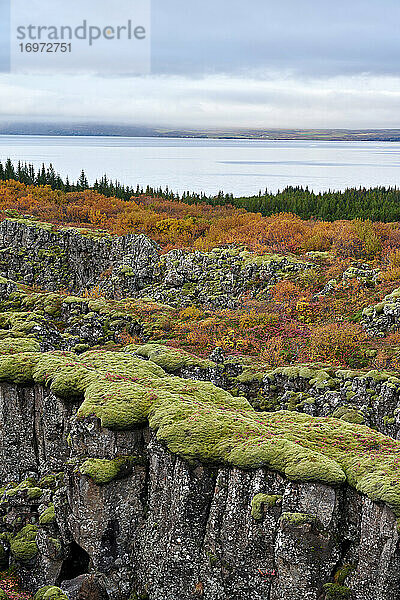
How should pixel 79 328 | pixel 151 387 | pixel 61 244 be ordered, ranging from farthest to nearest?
pixel 61 244 → pixel 79 328 → pixel 151 387

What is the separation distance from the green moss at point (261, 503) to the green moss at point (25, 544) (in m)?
6.51

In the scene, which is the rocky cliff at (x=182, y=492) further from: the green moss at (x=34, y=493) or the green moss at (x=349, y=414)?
the green moss at (x=349, y=414)

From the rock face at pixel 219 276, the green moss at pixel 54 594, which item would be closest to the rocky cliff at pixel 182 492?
the green moss at pixel 54 594

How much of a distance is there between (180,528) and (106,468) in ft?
7.44

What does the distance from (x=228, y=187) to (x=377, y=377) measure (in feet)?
337

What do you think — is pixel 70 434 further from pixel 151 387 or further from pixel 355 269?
pixel 355 269

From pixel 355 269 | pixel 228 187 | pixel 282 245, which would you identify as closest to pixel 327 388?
pixel 355 269

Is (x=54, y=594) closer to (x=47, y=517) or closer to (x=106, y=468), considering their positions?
(x=47, y=517)

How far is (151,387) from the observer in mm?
A: 15812

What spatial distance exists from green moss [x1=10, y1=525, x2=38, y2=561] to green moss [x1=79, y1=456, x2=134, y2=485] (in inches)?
120

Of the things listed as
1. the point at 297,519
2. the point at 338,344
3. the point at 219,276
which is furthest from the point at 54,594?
the point at 219,276

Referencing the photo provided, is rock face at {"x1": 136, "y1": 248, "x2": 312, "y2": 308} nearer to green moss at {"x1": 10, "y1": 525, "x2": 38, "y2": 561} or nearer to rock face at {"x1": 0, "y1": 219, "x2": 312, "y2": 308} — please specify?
rock face at {"x1": 0, "y1": 219, "x2": 312, "y2": 308}

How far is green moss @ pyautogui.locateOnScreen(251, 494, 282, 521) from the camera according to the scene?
11.9 meters

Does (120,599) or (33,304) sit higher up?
(33,304)
